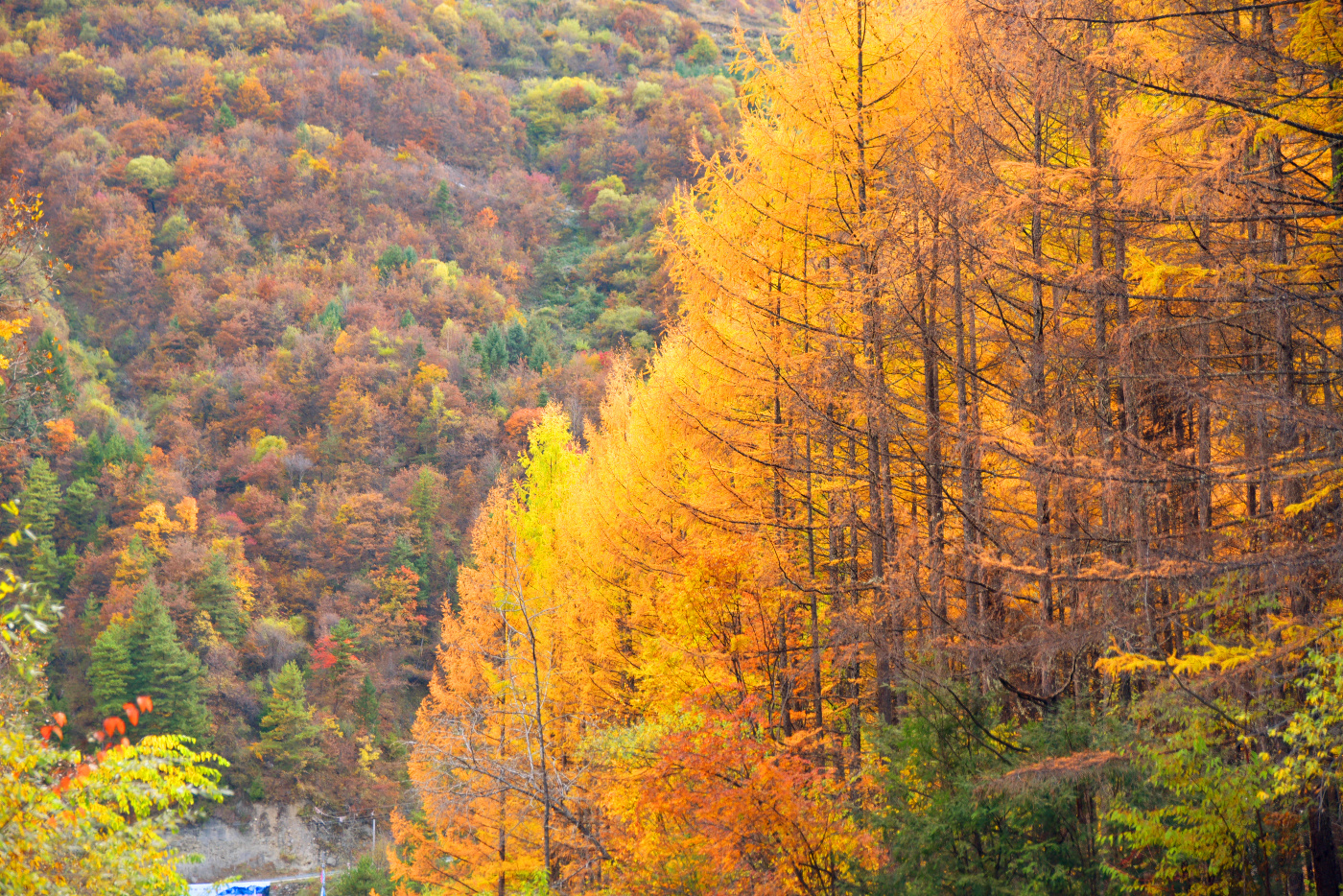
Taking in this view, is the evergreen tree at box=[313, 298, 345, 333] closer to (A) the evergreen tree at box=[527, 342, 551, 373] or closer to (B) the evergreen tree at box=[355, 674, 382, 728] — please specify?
(A) the evergreen tree at box=[527, 342, 551, 373]

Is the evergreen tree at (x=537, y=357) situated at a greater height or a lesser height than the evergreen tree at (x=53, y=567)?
greater

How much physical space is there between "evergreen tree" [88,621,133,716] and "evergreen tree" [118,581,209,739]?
0.97ft

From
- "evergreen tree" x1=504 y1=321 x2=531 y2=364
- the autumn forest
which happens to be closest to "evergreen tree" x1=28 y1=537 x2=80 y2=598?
"evergreen tree" x1=504 y1=321 x2=531 y2=364

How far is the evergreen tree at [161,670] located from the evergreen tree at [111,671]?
296 millimetres

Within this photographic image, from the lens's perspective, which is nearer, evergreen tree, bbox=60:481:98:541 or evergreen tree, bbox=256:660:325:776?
evergreen tree, bbox=256:660:325:776

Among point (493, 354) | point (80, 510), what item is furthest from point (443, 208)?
point (80, 510)

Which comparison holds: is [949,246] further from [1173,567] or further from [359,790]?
[359,790]

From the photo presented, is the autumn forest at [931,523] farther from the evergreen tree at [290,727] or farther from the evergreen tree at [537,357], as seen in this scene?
the evergreen tree at [537,357]

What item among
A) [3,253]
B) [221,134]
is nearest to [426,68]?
[221,134]

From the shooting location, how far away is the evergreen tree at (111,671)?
38.2m

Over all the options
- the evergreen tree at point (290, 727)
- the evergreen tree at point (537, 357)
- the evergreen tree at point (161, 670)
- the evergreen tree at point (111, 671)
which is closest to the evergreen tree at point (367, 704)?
the evergreen tree at point (290, 727)

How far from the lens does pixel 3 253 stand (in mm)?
8898

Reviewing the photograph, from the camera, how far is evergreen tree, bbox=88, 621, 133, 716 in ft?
125

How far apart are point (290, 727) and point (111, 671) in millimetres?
6856
